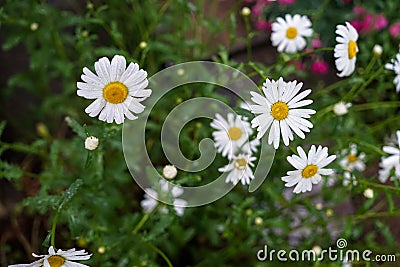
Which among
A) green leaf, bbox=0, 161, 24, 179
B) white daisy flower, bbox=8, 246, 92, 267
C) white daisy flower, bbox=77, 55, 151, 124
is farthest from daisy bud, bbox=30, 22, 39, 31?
white daisy flower, bbox=8, 246, 92, 267

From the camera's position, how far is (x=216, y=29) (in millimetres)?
1226

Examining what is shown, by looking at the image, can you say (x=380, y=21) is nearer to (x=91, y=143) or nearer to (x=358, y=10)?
(x=358, y=10)

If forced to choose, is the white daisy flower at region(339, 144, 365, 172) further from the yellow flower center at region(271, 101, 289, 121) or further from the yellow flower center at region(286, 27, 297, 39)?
the yellow flower center at region(271, 101, 289, 121)

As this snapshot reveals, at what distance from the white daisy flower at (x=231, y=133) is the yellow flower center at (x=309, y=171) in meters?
0.18

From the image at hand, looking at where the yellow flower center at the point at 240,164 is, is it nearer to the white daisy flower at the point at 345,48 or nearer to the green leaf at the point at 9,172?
the white daisy flower at the point at 345,48

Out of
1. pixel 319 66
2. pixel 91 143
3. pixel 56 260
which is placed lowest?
pixel 56 260

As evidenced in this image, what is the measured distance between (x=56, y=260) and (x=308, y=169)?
0.35m

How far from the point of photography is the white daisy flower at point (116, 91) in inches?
26.3

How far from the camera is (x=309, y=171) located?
730 mm

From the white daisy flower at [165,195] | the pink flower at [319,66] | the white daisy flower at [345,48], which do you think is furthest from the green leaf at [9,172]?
the pink flower at [319,66]

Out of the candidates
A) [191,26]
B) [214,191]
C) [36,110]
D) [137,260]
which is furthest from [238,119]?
[36,110]

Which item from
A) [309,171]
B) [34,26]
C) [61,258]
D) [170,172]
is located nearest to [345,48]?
[309,171]

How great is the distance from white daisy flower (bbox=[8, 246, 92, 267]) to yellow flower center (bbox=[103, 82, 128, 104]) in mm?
197

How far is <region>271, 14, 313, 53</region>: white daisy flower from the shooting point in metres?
1.07
